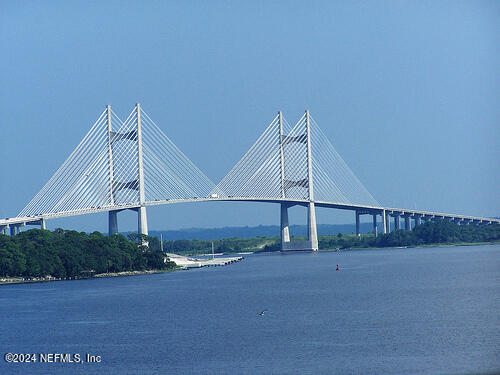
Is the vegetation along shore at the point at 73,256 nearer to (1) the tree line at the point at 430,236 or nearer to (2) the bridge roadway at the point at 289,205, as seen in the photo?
(2) the bridge roadway at the point at 289,205

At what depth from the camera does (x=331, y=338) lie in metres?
29.1

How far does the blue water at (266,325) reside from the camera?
2555 centimetres

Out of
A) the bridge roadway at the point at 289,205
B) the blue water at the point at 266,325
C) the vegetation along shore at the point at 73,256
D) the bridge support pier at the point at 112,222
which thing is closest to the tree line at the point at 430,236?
the bridge roadway at the point at 289,205

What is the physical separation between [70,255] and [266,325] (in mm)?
28171

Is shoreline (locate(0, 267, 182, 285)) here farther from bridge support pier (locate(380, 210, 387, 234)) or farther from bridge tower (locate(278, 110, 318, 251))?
bridge support pier (locate(380, 210, 387, 234))

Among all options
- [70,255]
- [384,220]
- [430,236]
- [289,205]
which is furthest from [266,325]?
[430,236]

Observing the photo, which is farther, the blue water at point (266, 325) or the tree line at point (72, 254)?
the tree line at point (72, 254)

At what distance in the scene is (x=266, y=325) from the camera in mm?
32688

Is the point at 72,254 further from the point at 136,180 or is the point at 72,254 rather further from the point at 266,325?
the point at 266,325

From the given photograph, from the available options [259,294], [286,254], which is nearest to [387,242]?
[286,254]

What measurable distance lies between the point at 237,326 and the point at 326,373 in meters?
9.16

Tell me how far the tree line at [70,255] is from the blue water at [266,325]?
2.48 m

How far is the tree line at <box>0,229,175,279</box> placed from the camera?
Result: 183 feet

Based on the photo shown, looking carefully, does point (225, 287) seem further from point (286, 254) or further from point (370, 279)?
point (286, 254)
